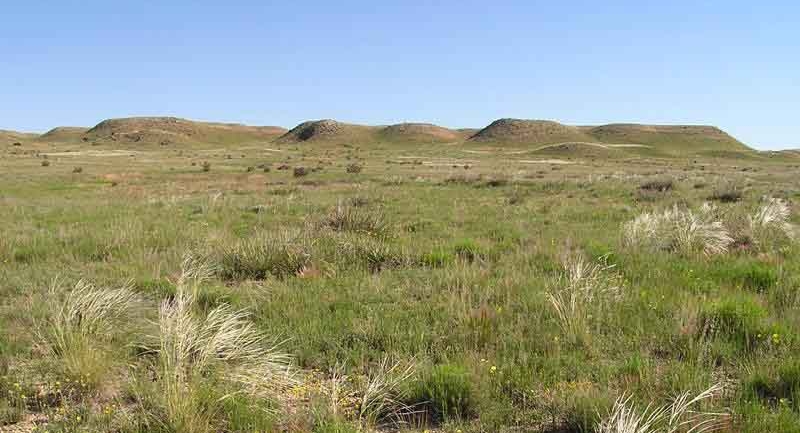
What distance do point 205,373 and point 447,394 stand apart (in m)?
1.82

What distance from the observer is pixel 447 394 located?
360 cm

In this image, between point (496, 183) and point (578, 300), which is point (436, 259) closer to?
point (578, 300)

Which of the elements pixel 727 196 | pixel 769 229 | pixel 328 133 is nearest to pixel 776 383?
pixel 769 229

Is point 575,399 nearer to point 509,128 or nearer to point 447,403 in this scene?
point 447,403

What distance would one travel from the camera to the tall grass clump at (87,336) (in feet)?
12.8

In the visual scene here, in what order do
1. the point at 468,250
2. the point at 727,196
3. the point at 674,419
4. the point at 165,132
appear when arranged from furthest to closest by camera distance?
1. the point at 165,132
2. the point at 727,196
3. the point at 468,250
4. the point at 674,419

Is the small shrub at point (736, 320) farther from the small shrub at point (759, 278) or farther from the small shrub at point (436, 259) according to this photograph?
the small shrub at point (436, 259)

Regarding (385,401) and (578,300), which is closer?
(385,401)

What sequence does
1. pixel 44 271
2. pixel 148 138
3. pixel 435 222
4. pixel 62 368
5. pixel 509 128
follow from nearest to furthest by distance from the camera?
pixel 62 368 < pixel 44 271 < pixel 435 222 < pixel 148 138 < pixel 509 128

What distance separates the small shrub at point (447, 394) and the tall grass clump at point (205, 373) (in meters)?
0.99

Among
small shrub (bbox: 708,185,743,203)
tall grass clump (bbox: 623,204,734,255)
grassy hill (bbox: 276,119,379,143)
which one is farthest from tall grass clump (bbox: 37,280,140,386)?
grassy hill (bbox: 276,119,379,143)

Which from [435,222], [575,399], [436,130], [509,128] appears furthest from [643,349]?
[436,130]

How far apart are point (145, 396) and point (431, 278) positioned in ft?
12.6

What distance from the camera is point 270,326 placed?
16.6 ft
